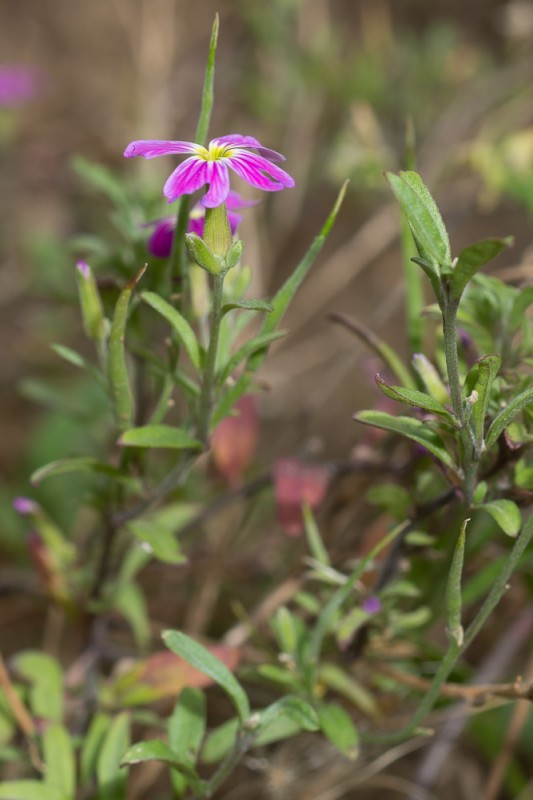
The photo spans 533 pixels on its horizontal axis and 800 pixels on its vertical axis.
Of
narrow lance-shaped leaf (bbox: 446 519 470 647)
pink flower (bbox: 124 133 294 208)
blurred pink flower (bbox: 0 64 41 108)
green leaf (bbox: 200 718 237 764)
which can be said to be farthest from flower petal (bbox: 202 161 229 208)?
blurred pink flower (bbox: 0 64 41 108)

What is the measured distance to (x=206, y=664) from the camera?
0.87m

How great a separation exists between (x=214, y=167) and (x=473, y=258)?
0.26m

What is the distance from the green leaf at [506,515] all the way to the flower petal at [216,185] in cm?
39

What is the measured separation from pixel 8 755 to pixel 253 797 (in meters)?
0.51

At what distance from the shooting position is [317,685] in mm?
1087

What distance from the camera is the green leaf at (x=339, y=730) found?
937 mm

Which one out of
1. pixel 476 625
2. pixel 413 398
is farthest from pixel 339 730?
pixel 413 398

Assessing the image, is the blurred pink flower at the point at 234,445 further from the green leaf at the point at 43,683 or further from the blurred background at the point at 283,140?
the green leaf at the point at 43,683

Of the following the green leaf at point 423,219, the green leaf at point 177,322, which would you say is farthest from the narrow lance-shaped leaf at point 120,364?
the green leaf at point 423,219

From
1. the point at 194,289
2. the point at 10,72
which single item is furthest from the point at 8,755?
the point at 10,72

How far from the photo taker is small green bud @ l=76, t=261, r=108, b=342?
0.90m

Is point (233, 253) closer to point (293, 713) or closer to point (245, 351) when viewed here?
point (245, 351)

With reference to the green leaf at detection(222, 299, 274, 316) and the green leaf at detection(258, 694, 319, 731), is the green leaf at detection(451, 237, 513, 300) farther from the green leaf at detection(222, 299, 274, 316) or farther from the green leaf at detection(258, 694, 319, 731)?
the green leaf at detection(258, 694, 319, 731)

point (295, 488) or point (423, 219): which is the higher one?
point (423, 219)
